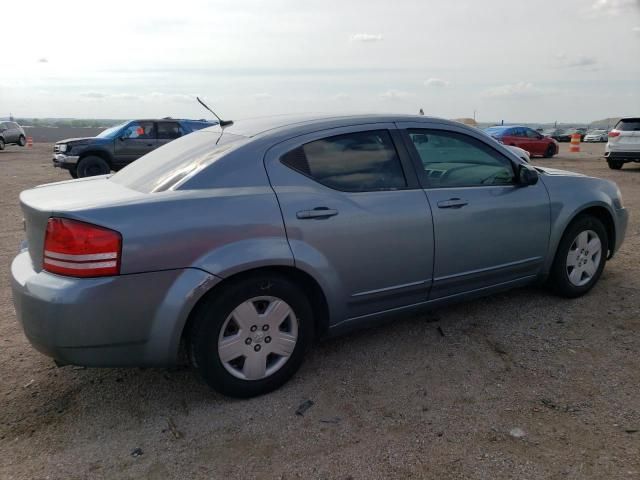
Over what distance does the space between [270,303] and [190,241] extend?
23.7 inches

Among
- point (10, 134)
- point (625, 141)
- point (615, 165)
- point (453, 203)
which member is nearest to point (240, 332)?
point (453, 203)

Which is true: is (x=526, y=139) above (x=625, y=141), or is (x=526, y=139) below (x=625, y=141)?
below

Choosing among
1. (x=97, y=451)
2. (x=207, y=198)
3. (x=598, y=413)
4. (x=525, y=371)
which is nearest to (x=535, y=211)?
(x=525, y=371)

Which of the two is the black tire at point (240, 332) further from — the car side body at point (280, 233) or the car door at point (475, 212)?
the car door at point (475, 212)

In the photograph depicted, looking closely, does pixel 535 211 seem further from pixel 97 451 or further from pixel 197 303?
pixel 97 451

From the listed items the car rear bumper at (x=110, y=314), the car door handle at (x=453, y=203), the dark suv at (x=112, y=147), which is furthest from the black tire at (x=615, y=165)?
the car rear bumper at (x=110, y=314)

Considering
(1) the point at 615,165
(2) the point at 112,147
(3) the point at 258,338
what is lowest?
(1) the point at 615,165

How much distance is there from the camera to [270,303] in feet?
9.91

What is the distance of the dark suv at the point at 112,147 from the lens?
13227 mm

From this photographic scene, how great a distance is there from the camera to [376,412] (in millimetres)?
2914

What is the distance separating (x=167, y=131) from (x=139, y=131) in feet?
2.36

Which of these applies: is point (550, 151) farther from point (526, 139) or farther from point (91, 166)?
point (91, 166)

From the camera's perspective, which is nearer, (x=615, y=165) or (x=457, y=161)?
(x=457, y=161)

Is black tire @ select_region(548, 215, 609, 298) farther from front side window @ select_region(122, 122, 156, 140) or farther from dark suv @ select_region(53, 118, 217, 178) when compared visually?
front side window @ select_region(122, 122, 156, 140)
